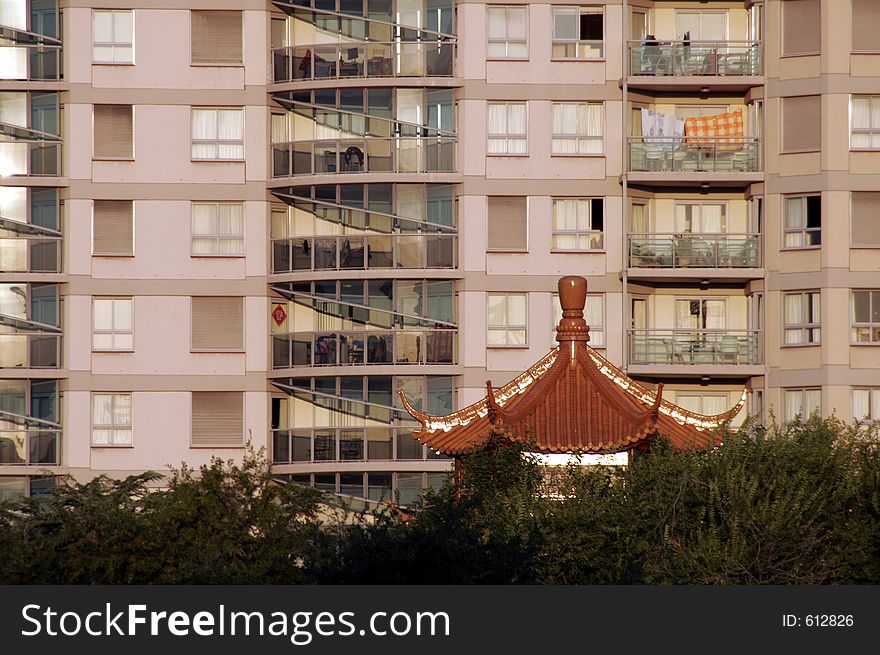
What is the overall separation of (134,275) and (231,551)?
104ft

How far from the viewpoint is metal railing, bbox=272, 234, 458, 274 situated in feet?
231

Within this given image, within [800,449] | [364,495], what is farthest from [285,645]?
[364,495]

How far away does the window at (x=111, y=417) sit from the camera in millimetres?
70250

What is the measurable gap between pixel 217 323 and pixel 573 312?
74.2ft

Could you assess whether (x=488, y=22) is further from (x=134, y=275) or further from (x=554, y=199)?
(x=134, y=275)

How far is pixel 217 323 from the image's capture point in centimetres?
7062

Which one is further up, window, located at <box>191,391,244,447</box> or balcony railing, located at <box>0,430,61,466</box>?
window, located at <box>191,391,244,447</box>

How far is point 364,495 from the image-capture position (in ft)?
229

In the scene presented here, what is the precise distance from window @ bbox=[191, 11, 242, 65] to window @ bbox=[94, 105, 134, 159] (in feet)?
10.1

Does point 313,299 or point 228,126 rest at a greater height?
point 228,126

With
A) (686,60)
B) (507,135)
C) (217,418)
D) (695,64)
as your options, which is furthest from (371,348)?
(695,64)

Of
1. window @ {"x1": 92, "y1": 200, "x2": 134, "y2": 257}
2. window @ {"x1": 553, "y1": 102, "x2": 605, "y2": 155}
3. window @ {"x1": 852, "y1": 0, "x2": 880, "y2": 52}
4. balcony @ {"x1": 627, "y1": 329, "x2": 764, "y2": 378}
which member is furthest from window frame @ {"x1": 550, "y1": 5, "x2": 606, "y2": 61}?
window @ {"x1": 92, "y1": 200, "x2": 134, "y2": 257}

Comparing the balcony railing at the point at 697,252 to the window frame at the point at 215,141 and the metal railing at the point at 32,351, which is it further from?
the metal railing at the point at 32,351

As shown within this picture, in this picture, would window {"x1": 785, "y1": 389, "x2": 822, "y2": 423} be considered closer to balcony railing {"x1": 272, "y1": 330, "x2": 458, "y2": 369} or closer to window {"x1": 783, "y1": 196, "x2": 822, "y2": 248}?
window {"x1": 783, "y1": 196, "x2": 822, "y2": 248}
